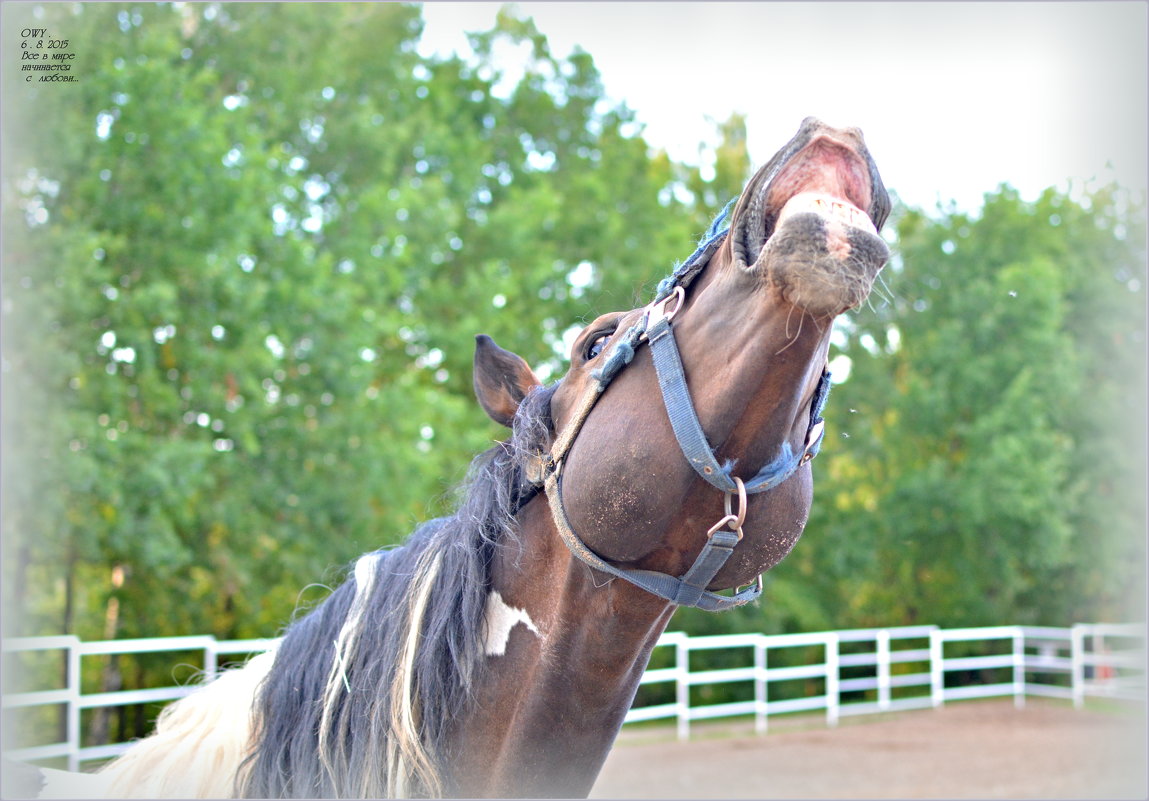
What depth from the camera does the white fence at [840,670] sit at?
826 centimetres

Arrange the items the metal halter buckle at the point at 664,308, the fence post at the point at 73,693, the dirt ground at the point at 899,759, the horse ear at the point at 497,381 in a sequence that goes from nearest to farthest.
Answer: the metal halter buckle at the point at 664,308 → the horse ear at the point at 497,381 → the fence post at the point at 73,693 → the dirt ground at the point at 899,759

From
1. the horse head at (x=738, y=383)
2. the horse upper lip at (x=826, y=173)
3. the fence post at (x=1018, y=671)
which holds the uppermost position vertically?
the horse upper lip at (x=826, y=173)

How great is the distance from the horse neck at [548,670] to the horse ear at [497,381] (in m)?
0.27

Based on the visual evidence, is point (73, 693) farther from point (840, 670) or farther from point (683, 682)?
point (840, 670)

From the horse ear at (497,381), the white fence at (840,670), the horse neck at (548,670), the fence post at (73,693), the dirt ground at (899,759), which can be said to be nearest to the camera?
the horse neck at (548,670)

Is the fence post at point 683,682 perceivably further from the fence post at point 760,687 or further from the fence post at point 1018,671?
the fence post at point 1018,671

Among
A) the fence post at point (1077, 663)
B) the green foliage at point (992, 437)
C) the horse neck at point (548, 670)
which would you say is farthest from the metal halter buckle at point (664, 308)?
the fence post at point (1077, 663)

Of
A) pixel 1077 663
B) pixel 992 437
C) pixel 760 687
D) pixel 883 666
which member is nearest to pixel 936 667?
pixel 883 666

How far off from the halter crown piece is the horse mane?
0.68 feet

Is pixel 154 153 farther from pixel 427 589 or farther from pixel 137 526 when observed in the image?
pixel 427 589

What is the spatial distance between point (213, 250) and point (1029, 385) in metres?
14.8

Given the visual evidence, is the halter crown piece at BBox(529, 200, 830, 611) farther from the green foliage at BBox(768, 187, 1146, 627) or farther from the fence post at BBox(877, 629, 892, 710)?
the green foliage at BBox(768, 187, 1146, 627)

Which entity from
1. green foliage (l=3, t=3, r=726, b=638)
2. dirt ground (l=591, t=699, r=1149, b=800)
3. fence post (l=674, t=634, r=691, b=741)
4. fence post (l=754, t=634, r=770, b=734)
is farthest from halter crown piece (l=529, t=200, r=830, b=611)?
fence post (l=754, t=634, r=770, b=734)

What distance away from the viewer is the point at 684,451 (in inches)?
58.6
